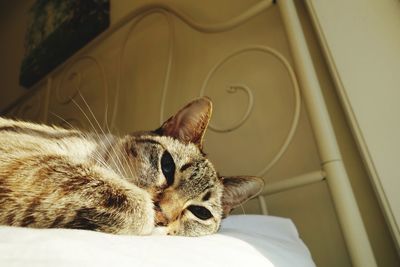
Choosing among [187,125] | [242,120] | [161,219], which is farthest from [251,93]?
[161,219]

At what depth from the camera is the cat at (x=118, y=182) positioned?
0.43 meters

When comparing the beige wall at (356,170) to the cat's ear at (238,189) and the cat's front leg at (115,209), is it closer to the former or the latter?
the cat's ear at (238,189)

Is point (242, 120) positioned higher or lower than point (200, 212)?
higher

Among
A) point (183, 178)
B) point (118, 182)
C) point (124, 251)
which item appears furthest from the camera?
point (183, 178)

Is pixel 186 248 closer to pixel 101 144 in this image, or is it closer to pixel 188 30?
pixel 101 144

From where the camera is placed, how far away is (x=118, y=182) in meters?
0.52

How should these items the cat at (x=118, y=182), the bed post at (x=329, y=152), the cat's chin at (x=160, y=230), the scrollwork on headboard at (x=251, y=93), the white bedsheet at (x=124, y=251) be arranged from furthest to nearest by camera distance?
1. the scrollwork on headboard at (x=251, y=93)
2. the bed post at (x=329, y=152)
3. the cat's chin at (x=160, y=230)
4. the cat at (x=118, y=182)
5. the white bedsheet at (x=124, y=251)

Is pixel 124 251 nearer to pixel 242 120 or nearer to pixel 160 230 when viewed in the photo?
pixel 160 230

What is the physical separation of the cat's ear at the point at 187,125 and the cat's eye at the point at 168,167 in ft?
0.41

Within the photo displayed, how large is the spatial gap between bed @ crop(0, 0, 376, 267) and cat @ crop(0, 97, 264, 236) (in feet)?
0.20

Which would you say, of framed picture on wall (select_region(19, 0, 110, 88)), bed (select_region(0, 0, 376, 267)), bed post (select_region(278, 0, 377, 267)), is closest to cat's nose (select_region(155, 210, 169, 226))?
bed (select_region(0, 0, 376, 267))

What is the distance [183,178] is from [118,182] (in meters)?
0.24

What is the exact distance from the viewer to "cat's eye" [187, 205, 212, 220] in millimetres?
751

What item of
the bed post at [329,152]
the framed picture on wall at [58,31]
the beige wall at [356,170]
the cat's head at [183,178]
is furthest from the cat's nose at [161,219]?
the framed picture on wall at [58,31]
